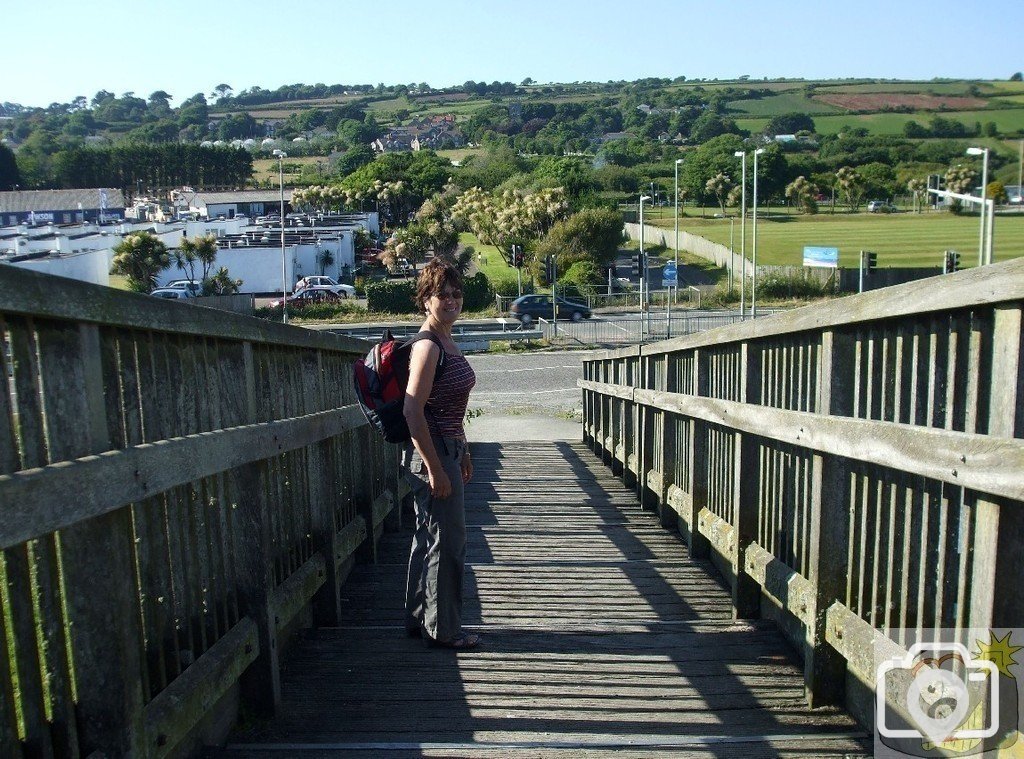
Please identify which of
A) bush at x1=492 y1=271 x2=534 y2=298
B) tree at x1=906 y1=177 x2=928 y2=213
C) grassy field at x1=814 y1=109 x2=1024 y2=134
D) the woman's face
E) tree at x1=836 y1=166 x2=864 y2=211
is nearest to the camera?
the woman's face

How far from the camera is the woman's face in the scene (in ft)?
14.5

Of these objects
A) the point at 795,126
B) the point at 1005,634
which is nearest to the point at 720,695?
the point at 1005,634

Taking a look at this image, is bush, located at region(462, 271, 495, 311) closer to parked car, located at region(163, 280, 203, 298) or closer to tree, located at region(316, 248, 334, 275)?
parked car, located at region(163, 280, 203, 298)

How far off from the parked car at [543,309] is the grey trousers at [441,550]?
4136cm

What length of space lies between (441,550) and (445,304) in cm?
107

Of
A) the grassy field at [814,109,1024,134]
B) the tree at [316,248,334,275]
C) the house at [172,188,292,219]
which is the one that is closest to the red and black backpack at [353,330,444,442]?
the tree at [316,248,334,275]

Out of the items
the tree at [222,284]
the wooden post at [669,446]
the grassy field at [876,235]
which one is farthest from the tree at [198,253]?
the wooden post at [669,446]

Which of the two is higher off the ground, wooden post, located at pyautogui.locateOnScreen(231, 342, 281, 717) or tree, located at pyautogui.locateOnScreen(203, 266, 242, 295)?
wooden post, located at pyautogui.locateOnScreen(231, 342, 281, 717)

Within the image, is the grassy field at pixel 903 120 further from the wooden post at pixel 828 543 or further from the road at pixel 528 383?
the wooden post at pixel 828 543

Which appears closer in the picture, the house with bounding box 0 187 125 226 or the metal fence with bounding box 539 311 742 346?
the metal fence with bounding box 539 311 742 346

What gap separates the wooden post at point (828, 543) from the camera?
3711mm

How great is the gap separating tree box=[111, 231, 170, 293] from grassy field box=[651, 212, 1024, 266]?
1403 inches

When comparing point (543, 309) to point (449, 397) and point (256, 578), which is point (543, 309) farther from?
point (256, 578)

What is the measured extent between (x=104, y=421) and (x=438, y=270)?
216 centimetres
